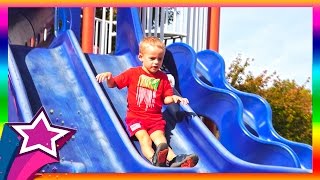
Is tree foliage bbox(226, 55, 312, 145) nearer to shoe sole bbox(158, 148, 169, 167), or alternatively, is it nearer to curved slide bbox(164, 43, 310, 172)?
curved slide bbox(164, 43, 310, 172)

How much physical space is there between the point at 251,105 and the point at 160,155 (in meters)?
1.02

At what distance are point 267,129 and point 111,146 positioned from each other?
1.22m

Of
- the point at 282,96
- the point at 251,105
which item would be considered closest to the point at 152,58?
the point at 251,105

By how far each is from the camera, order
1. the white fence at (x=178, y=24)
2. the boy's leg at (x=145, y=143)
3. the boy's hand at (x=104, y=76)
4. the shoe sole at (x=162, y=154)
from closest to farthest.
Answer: the shoe sole at (x=162, y=154) < the boy's leg at (x=145, y=143) < the boy's hand at (x=104, y=76) < the white fence at (x=178, y=24)

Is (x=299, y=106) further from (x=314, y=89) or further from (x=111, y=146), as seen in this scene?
(x=111, y=146)

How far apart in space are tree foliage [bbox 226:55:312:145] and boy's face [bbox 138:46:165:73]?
59cm

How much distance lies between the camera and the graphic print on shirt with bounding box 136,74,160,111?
4215mm

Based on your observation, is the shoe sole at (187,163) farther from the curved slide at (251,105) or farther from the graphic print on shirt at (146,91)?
the curved slide at (251,105)

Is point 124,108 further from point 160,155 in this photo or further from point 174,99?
point 160,155

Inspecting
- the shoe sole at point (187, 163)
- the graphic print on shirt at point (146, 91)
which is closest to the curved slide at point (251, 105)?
the graphic print on shirt at point (146, 91)

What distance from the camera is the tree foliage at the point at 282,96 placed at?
4.38m

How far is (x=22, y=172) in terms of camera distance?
150 inches

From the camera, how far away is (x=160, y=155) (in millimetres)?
3914

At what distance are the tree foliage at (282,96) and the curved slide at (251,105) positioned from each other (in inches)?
3.4
